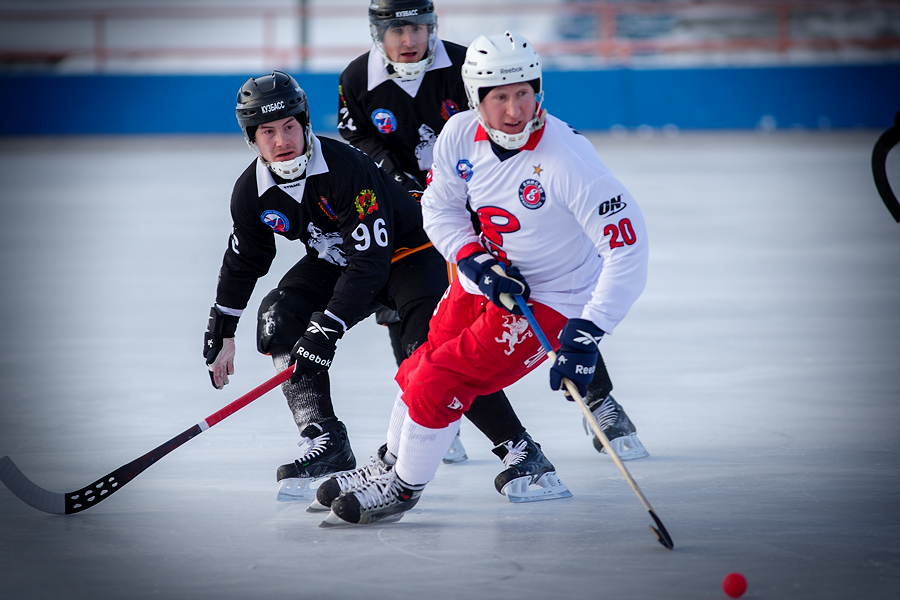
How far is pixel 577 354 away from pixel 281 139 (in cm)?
130

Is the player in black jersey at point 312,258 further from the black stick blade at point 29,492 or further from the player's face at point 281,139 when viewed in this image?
the black stick blade at point 29,492

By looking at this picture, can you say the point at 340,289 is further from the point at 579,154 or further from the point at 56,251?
the point at 56,251

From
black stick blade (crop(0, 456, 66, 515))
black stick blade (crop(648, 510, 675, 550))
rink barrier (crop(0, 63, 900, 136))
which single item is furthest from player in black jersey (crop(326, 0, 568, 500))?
rink barrier (crop(0, 63, 900, 136))

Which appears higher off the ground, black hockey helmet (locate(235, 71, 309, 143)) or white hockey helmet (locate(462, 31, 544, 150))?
white hockey helmet (locate(462, 31, 544, 150))

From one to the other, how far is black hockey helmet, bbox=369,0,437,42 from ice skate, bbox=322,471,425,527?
1.88 m

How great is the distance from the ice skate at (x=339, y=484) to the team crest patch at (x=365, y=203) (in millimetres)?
866

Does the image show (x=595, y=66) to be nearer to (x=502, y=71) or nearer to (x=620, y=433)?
(x=620, y=433)

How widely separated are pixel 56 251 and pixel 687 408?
6165 millimetres

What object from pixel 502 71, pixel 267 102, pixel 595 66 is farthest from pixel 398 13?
pixel 595 66

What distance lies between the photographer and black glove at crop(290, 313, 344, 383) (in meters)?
3.68

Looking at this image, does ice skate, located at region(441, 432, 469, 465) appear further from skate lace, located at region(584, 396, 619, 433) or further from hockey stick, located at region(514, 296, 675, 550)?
hockey stick, located at region(514, 296, 675, 550)

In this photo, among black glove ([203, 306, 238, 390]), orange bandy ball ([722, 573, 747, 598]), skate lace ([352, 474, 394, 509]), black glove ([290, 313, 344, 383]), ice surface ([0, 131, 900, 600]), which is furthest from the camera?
black glove ([203, 306, 238, 390])

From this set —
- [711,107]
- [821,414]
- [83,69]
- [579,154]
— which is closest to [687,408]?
[821,414]

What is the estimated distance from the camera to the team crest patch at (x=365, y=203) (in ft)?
12.3
